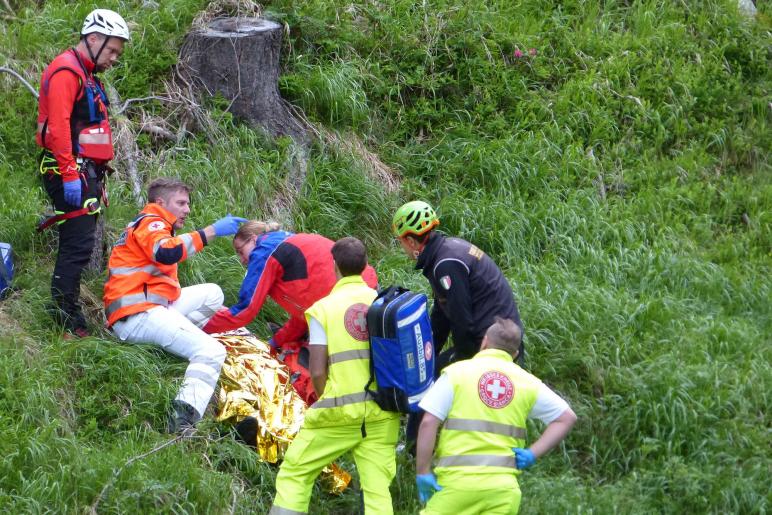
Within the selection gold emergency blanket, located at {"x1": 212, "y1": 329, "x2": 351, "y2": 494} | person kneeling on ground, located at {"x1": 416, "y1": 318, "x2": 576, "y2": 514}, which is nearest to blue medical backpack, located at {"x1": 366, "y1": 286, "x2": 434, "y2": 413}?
person kneeling on ground, located at {"x1": 416, "y1": 318, "x2": 576, "y2": 514}

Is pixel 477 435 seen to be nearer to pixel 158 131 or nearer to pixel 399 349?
pixel 399 349

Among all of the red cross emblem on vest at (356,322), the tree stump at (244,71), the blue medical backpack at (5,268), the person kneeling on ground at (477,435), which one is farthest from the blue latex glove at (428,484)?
the tree stump at (244,71)

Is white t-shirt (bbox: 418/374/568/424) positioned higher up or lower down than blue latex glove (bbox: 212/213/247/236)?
higher up

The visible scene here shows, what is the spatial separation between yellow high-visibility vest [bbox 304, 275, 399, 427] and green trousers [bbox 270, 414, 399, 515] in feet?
0.20

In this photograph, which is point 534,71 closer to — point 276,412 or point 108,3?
point 108,3

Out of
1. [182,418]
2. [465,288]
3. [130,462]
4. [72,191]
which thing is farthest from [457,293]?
[72,191]

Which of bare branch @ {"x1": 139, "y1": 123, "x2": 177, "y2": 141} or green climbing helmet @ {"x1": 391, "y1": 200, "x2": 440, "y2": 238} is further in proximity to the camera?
bare branch @ {"x1": 139, "y1": 123, "x2": 177, "y2": 141}

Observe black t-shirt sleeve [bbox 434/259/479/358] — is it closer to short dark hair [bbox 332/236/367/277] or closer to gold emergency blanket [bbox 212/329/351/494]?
short dark hair [bbox 332/236/367/277]

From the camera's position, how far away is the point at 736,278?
8258 mm

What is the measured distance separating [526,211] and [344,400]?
12.9 ft

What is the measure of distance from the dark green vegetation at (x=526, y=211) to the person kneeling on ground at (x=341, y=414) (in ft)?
1.87

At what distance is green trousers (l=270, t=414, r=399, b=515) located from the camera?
17.5ft

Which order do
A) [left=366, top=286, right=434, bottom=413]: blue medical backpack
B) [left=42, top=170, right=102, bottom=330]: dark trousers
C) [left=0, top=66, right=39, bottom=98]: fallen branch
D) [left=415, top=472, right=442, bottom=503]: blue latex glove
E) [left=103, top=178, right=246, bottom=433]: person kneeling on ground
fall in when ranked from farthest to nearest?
[left=0, top=66, right=39, bottom=98]: fallen branch, [left=42, top=170, right=102, bottom=330]: dark trousers, [left=103, top=178, right=246, bottom=433]: person kneeling on ground, [left=366, top=286, right=434, bottom=413]: blue medical backpack, [left=415, top=472, right=442, bottom=503]: blue latex glove

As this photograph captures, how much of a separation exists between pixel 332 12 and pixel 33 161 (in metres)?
3.33
